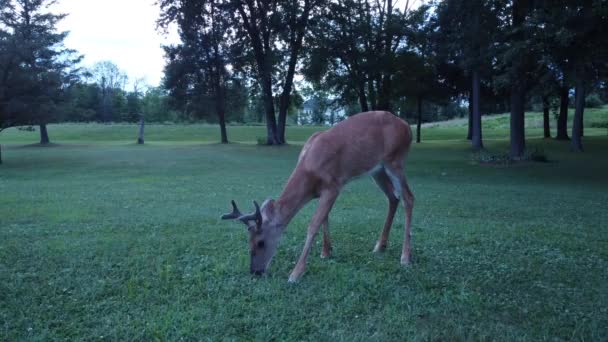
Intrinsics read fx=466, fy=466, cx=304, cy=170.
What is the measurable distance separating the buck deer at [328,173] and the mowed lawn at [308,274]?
18.3 inches

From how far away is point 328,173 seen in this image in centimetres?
618

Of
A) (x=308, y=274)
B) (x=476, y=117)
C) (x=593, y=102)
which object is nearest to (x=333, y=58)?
(x=476, y=117)

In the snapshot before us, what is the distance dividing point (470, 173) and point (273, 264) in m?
16.6

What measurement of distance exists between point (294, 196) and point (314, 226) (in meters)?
0.47

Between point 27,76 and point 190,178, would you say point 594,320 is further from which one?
point 27,76

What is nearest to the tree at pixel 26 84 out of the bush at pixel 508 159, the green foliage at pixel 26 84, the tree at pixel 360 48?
the green foliage at pixel 26 84

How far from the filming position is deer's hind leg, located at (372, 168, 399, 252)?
7.12 meters

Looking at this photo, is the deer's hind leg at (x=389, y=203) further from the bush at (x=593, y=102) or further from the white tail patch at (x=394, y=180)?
the bush at (x=593, y=102)

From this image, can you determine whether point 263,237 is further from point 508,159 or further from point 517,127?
point 517,127

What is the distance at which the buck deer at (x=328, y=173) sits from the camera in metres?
5.84

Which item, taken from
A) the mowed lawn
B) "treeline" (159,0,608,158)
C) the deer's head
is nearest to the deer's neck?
the deer's head

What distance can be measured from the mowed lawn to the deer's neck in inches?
30.3

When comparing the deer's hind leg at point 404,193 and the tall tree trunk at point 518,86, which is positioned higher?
the tall tree trunk at point 518,86

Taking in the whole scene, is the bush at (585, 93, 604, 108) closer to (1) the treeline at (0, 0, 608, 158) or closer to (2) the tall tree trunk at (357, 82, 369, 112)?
(1) the treeline at (0, 0, 608, 158)
